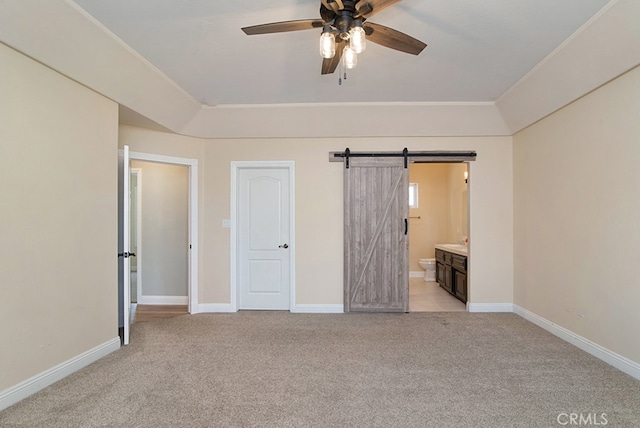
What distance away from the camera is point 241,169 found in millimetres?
4617

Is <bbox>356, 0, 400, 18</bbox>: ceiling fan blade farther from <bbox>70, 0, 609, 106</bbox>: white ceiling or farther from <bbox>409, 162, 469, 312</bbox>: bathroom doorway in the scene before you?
<bbox>409, 162, 469, 312</bbox>: bathroom doorway

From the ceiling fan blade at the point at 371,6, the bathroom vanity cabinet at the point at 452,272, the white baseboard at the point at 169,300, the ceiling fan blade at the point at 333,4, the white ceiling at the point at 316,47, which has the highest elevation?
the white ceiling at the point at 316,47

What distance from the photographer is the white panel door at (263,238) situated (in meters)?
4.60

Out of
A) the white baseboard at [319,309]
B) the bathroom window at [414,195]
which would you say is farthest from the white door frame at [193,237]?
the bathroom window at [414,195]

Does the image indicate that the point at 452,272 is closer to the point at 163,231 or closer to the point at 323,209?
the point at 323,209

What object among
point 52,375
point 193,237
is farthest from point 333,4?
point 193,237

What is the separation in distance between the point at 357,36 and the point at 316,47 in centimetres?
102

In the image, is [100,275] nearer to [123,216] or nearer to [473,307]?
[123,216]

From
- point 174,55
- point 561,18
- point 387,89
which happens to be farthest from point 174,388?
point 561,18

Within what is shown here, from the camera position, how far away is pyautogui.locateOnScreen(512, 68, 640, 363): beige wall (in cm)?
264

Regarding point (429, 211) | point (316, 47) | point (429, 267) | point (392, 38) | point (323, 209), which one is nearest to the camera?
point (392, 38)

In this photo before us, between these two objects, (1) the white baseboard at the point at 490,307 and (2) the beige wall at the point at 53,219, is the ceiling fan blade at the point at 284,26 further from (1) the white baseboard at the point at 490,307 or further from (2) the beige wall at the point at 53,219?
(1) the white baseboard at the point at 490,307

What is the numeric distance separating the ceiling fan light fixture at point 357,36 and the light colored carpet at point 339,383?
2401 millimetres

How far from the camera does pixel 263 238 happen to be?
15.2ft
